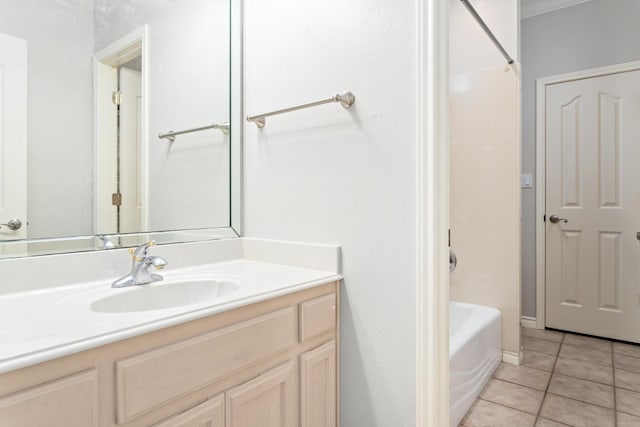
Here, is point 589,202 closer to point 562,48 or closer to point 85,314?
point 562,48

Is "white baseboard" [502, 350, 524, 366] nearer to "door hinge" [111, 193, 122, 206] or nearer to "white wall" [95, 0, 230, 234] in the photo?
"white wall" [95, 0, 230, 234]

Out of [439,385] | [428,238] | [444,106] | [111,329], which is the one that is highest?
[444,106]

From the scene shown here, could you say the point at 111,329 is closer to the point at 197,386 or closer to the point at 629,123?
the point at 197,386

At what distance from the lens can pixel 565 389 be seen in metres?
1.95

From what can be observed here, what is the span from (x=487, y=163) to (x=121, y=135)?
205 centimetres

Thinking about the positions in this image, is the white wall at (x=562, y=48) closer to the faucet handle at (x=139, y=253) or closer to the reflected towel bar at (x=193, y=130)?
the reflected towel bar at (x=193, y=130)

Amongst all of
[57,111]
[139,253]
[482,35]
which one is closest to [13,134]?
[57,111]

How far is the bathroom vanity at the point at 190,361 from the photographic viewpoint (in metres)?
0.66

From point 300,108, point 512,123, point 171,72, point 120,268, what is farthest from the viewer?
point 512,123

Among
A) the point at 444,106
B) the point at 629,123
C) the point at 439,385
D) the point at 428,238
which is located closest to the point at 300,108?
the point at 444,106

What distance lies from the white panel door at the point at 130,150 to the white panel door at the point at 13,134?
0.89 ft

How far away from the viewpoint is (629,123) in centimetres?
252

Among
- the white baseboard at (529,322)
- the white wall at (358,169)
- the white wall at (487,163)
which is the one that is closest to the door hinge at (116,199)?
the white wall at (358,169)

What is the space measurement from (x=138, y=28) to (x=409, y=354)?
1.50 m
